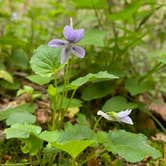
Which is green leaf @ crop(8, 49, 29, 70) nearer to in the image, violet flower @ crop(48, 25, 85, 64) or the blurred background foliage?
the blurred background foliage

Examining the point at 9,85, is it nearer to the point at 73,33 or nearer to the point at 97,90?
the point at 97,90

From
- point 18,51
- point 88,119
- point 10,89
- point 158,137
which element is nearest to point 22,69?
point 18,51

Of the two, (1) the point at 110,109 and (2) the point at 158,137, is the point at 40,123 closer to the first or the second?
(1) the point at 110,109

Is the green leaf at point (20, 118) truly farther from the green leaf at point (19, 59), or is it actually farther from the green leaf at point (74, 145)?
the green leaf at point (19, 59)

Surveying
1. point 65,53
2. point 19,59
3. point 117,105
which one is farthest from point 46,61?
point 19,59

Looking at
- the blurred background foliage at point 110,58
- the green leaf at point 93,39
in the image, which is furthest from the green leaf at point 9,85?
the green leaf at point 93,39
